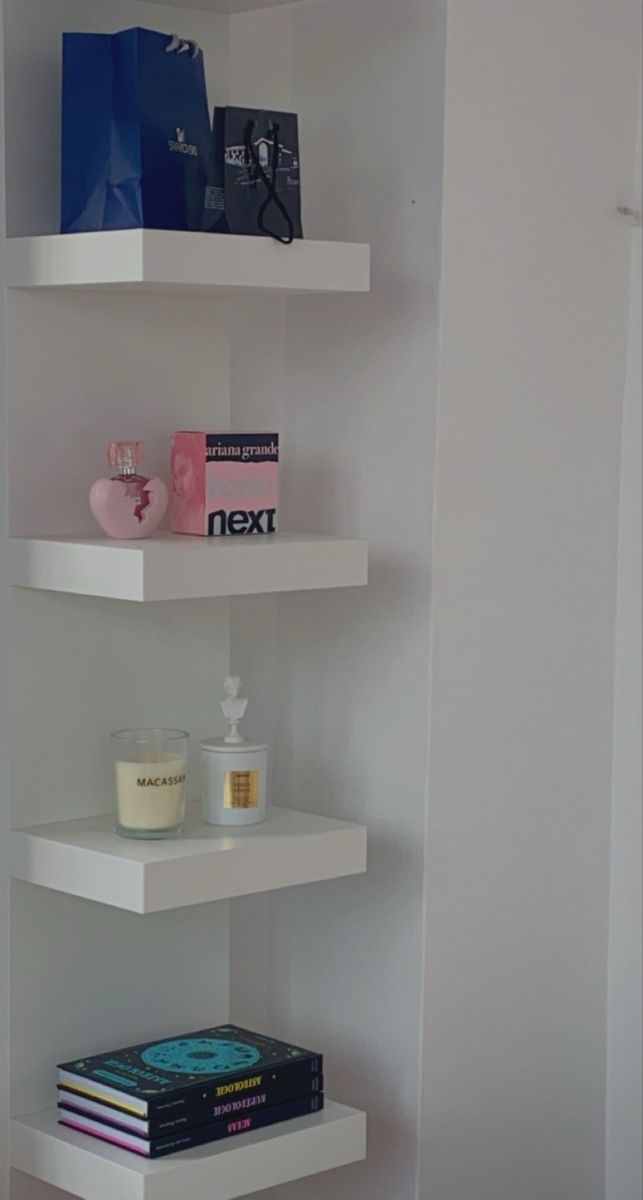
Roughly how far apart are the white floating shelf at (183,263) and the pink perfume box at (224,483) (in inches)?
5.8

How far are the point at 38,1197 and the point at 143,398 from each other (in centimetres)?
82

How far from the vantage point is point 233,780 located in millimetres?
1793

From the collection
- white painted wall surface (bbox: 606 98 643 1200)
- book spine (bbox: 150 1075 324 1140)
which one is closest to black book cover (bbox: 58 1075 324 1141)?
book spine (bbox: 150 1075 324 1140)

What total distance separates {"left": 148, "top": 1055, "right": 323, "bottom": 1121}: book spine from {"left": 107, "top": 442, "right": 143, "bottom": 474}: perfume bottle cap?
59cm

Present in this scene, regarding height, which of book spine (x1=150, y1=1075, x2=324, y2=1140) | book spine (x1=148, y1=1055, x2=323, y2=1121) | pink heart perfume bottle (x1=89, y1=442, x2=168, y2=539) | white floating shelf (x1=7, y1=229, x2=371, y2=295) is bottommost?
book spine (x1=150, y1=1075, x2=324, y2=1140)

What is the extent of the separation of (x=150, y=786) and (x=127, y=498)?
0.28 metres

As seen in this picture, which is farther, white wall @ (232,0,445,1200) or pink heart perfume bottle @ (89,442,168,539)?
white wall @ (232,0,445,1200)

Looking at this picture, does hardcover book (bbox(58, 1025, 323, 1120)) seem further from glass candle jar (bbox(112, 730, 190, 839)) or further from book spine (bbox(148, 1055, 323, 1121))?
glass candle jar (bbox(112, 730, 190, 839))

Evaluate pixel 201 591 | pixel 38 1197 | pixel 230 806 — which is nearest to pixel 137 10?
pixel 201 591

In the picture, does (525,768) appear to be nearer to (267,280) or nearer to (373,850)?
(373,850)

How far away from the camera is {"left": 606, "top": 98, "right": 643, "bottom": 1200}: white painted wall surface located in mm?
2027

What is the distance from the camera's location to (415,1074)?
6.15 ft

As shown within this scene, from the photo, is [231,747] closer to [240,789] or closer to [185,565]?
[240,789]

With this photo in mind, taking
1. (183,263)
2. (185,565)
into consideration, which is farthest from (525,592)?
(183,263)
